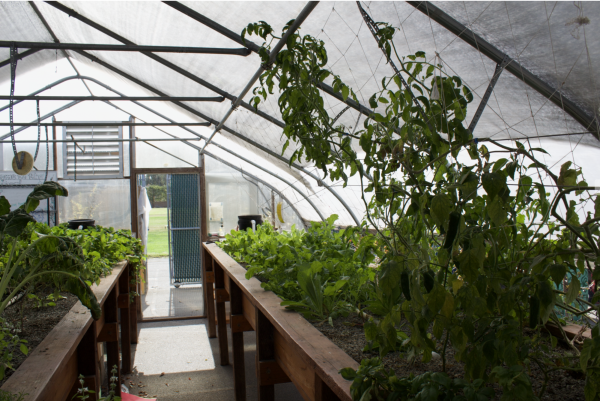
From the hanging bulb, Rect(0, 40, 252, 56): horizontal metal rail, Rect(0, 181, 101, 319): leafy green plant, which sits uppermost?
Rect(0, 40, 252, 56): horizontal metal rail

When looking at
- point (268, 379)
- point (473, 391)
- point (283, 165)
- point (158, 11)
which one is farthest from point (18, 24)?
point (473, 391)

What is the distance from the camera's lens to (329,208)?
5.39 meters

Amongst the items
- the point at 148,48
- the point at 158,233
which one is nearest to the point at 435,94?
the point at 148,48

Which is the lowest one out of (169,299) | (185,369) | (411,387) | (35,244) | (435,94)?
(185,369)

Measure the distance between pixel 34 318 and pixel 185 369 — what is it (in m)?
2.41

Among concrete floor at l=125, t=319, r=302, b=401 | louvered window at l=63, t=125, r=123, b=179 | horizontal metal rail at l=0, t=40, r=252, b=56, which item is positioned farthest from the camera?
louvered window at l=63, t=125, r=123, b=179

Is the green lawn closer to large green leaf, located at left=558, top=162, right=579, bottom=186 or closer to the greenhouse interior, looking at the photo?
the greenhouse interior

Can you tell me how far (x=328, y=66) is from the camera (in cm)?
249

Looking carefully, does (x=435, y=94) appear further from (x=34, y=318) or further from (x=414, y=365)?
(x=34, y=318)

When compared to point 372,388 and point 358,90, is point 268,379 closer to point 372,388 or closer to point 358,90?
point 372,388

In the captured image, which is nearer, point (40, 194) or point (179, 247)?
point (40, 194)

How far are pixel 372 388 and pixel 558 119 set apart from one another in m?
1.58

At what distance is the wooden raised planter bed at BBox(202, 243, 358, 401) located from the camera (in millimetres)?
1115

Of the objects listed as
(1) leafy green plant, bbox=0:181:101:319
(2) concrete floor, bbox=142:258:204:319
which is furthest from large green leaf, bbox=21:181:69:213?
(2) concrete floor, bbox=142:258:204:319
